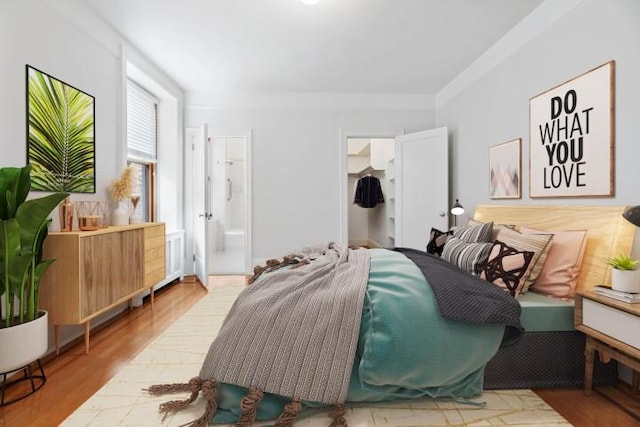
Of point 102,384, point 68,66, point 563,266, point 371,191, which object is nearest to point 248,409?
point 102,384

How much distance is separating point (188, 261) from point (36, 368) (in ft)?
9.13

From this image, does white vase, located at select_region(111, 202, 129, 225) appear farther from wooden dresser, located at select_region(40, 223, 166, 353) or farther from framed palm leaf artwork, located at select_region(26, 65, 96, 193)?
framed palm leaf artwork, located at select_region(26, 65, 96, 193)

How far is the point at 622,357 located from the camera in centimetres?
171

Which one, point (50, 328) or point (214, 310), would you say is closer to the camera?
point (50, 328)

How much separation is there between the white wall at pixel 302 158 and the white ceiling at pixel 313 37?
0.44 meters

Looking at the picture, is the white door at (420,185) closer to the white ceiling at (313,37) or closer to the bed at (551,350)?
the white ceiling at (313,37)

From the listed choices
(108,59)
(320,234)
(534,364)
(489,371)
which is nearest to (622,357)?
(534,364)

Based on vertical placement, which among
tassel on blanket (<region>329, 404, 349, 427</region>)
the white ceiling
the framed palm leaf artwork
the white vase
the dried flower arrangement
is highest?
the white ceiling

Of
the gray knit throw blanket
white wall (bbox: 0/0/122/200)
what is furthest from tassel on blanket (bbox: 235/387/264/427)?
white wall (bbox: 0/0/122/200)

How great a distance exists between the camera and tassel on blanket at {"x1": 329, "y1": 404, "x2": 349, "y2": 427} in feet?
5.32

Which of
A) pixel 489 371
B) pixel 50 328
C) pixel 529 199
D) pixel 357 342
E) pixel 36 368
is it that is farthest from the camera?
pixel 529 199

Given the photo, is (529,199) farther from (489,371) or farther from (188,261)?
(188,261)

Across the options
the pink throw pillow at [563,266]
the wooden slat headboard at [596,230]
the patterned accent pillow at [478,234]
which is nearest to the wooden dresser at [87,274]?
the patterned accent pillow at [478,234]

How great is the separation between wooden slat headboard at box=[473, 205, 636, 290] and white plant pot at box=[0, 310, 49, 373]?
3233 mm
